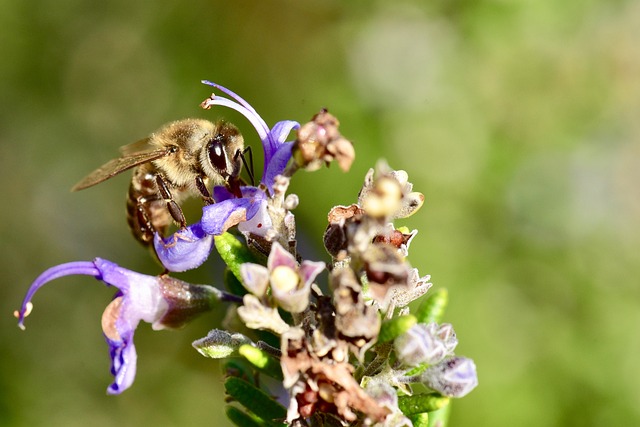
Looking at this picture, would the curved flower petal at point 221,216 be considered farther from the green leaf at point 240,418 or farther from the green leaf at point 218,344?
the green leaf at point 240,418

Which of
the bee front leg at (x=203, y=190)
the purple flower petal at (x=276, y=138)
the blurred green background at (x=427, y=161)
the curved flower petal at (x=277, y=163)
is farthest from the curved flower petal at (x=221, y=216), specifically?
the blurred green background at (x=427, y=161)

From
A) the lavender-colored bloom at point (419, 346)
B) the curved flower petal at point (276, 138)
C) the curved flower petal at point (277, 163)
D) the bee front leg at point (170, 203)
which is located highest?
the bee front leg at point (170, 203)

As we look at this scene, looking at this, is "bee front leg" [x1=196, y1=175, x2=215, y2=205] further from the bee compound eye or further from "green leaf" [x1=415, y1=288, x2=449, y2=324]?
"green leaf" [x1=415, y1=288, x2=449, y2=324]

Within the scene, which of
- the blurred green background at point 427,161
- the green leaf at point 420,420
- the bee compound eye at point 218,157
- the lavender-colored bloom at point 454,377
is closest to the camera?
the lavender-colored bloom at point 454,377

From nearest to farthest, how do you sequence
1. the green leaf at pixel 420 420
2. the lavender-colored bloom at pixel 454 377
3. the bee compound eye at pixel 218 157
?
the lavender-colored bloom at pixel 454 377
the green leaf at pixel 420 420
the bee compound eye at pixel 218 157

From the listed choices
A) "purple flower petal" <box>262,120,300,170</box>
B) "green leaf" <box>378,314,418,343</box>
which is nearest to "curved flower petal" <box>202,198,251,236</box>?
"purple flower petal" <box>262,120,300,170</box>

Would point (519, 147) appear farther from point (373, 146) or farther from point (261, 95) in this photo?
point (261, 95)

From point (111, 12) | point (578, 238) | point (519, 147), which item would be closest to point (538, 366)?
point (578, 238)

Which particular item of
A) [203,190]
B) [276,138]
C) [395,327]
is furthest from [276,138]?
[395,327]
